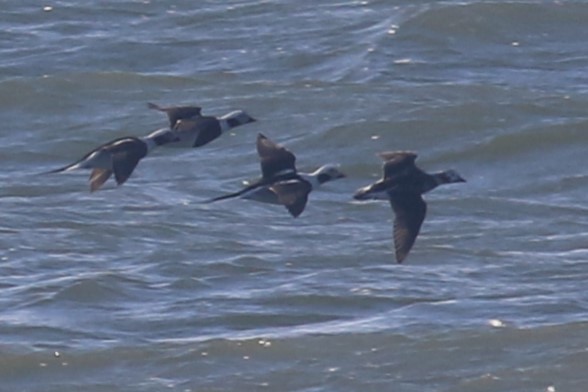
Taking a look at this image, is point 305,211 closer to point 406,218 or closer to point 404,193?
point 404,193

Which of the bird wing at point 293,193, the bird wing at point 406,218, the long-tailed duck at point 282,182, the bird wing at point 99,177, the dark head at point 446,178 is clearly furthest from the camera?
the dark head at point 446,178

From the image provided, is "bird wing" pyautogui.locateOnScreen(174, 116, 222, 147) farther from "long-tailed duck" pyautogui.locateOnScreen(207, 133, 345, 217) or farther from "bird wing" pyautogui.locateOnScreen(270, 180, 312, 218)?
"bird wing" pyautogui.locateOnScreen(270, 180, 312, 218)

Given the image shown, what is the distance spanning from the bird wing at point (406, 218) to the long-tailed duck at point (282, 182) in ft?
Result: 1.22

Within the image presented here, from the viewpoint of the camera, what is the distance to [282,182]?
1050 cm

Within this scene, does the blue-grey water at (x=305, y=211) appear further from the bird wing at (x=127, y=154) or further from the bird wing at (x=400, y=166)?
the bird wing at (x=127, y=154)

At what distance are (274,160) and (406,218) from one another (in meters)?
0.68

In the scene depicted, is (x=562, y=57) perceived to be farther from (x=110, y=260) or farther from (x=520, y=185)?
(x=110, y=260)

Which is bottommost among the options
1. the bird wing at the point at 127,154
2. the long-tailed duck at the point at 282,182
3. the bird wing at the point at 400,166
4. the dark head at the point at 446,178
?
the dark head at the point at 446,178

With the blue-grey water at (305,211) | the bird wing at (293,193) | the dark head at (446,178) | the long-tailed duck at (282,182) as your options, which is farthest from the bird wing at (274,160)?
the blue-grey water at (305,211)

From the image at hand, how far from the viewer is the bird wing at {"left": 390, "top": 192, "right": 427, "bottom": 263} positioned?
34.4 feet

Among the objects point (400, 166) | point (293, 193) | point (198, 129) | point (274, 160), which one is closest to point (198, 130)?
point (198, 129)

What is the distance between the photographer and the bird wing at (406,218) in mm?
10477

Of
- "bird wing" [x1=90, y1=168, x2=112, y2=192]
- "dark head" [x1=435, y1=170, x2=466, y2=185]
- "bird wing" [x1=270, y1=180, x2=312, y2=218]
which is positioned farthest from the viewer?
"dark head" [x1=435, y1=170, x2=466, y2=185]

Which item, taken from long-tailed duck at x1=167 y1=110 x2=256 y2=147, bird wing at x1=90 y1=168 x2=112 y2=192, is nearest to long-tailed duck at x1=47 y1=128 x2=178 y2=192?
bird wing at x1=90 y1=168 x2=112 y2=192
